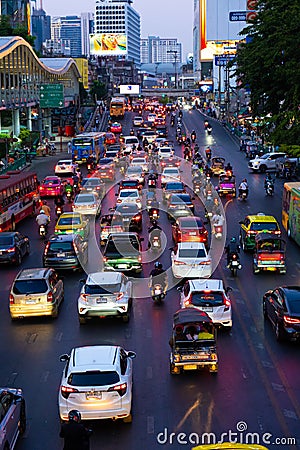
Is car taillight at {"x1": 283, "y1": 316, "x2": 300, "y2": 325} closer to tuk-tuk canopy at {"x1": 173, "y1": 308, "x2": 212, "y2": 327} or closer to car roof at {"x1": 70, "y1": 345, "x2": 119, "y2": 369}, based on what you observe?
tuk-tuk canopy at {"x1": 173, "y1": 308, "x2": 212, "y2": 327}

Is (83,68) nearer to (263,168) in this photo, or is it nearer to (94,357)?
(263,168)

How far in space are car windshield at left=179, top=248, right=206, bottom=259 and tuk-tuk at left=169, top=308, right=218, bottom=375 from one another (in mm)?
9082

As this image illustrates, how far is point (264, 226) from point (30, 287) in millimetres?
12506

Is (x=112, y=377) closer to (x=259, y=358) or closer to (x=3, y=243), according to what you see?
(x=259, y=358)

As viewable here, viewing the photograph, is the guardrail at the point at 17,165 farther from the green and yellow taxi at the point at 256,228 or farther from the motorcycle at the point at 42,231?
the green and yellow taxi at the point at 256,228

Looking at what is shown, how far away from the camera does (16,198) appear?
40.1m

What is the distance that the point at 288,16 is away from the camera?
46.0 meters

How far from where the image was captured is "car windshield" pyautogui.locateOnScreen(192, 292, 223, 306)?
2020cm

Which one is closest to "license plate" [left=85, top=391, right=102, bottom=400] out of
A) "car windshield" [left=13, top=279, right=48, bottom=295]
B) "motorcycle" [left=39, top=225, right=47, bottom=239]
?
"car windshield" [left=13, top=279, right=48, bottom=295]

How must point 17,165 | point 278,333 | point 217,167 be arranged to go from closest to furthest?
point 278,333, point 217,167, point 17,165

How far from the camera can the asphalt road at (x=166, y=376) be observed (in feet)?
46.3

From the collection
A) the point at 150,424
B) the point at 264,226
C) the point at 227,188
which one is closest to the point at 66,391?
the point at 150,424

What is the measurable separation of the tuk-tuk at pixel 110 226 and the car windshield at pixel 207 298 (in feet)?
43.9

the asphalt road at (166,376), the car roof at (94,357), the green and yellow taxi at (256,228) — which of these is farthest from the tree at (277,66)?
the car roof at (94,357)
